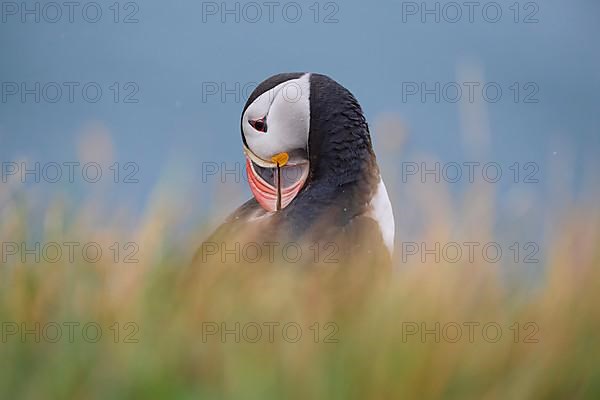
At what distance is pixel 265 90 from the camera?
1.73 metres

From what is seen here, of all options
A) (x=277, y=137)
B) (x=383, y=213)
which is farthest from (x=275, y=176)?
(x=383, y=213)

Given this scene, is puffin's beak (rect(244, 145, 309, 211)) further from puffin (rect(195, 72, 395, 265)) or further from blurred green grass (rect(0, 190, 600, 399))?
blurred green grass (rect(0, 190, 600, 399))

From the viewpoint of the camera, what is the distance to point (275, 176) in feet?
5.83

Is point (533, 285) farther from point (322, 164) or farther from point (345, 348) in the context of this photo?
point (322, 164)

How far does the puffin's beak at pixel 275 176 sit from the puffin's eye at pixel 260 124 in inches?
2.2

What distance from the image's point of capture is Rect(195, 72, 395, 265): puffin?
4.78 ft

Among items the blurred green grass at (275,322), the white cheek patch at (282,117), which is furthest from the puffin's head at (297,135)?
the blurred green grass at (275,322)

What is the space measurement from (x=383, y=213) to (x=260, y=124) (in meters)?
0.38

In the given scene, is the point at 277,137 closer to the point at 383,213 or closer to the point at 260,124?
the point at 260,124

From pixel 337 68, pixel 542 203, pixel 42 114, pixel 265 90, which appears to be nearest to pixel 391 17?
pixel 337 68

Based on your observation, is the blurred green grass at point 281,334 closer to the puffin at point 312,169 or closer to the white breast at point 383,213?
the puffin at point 312,169

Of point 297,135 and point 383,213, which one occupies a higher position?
point 297,135

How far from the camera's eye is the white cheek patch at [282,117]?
5.67 feet

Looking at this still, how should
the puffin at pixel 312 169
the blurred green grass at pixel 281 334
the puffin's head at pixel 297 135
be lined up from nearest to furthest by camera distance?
the blurred green grass at pixel 281 334
the puffin at pixel 312 169
the puffin's head at pixel 297 135
